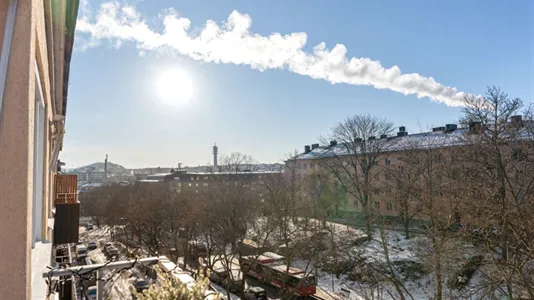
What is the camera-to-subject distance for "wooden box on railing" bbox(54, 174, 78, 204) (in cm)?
629

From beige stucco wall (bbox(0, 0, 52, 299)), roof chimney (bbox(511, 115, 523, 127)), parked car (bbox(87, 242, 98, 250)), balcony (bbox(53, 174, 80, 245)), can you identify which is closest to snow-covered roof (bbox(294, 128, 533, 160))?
roof chimney (bbox(511, 115, 523, 127))

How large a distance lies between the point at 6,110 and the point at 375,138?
34.7 meters

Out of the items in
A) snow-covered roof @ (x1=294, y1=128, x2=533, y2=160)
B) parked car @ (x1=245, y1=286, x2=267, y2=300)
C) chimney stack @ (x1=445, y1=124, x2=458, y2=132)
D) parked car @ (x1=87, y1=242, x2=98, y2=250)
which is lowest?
parked car @ (x1=245, y1=286, x2=267, y2=300)

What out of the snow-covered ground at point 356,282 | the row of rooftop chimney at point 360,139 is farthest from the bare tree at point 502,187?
the row of rooftop chimney at point 360,139

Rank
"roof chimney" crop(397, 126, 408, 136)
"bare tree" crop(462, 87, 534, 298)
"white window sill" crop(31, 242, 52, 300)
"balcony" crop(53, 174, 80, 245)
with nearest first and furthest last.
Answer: "white window sill" crop(31, 242, 52, 300)
"balcony" crop(53, 174, 80, 245)
"bare tree" crop(462, 87, 534, 298)
"roof chimney" crop(397, 126, 408, 136)

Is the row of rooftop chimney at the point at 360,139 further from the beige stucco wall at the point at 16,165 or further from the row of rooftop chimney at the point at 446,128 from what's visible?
the beige stucco wall at the point at 16,165

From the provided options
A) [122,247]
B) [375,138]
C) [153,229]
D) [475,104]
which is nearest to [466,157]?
[475,104]

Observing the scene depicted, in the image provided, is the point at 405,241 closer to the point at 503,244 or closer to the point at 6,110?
the point at 503,244

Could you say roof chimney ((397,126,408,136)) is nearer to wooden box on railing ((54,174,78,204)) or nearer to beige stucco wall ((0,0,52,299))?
wooden box on railing ((54,174,78,204))

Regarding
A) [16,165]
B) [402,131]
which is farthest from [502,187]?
[402,131]

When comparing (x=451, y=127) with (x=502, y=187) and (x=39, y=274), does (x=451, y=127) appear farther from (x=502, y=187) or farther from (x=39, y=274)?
(x=39, y=274)

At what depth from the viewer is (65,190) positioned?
642 centimetres

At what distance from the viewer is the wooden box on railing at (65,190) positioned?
20.7ft

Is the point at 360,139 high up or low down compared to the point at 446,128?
down
